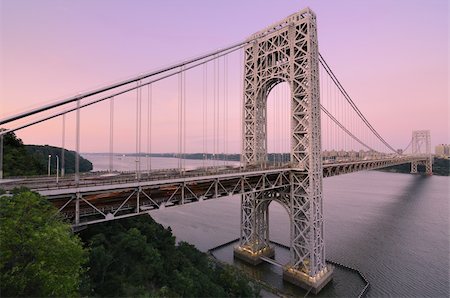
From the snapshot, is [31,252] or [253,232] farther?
[253,232]

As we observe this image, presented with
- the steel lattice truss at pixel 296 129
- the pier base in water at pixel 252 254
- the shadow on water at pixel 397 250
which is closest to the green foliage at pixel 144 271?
the pier base in water at pixel 252 254

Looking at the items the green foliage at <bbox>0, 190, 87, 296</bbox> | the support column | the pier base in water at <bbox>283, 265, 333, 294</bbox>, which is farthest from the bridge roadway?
the pier base in water at <bbox>283, 265, 333, 294</bbox>

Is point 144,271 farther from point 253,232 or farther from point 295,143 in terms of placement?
point 295,143

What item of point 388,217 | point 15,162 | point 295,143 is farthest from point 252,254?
point 388,217

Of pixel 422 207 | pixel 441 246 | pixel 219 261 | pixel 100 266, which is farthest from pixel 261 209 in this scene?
pixel 422 207

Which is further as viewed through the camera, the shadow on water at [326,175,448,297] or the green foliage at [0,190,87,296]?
the shadow on water at [326,175,448,297]

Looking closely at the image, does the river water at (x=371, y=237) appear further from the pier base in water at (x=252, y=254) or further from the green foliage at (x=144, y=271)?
the green foliage at (x=144, y=271)

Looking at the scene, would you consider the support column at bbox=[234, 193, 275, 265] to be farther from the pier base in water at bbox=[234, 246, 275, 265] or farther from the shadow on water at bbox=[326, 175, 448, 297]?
the shadow on water at bbox=[326, 175, 448, 297]

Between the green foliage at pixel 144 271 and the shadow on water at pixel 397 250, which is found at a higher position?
the green foliage at pixel 144 271

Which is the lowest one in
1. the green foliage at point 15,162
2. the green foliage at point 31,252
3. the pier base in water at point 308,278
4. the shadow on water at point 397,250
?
the shadow on water at point 397,250
